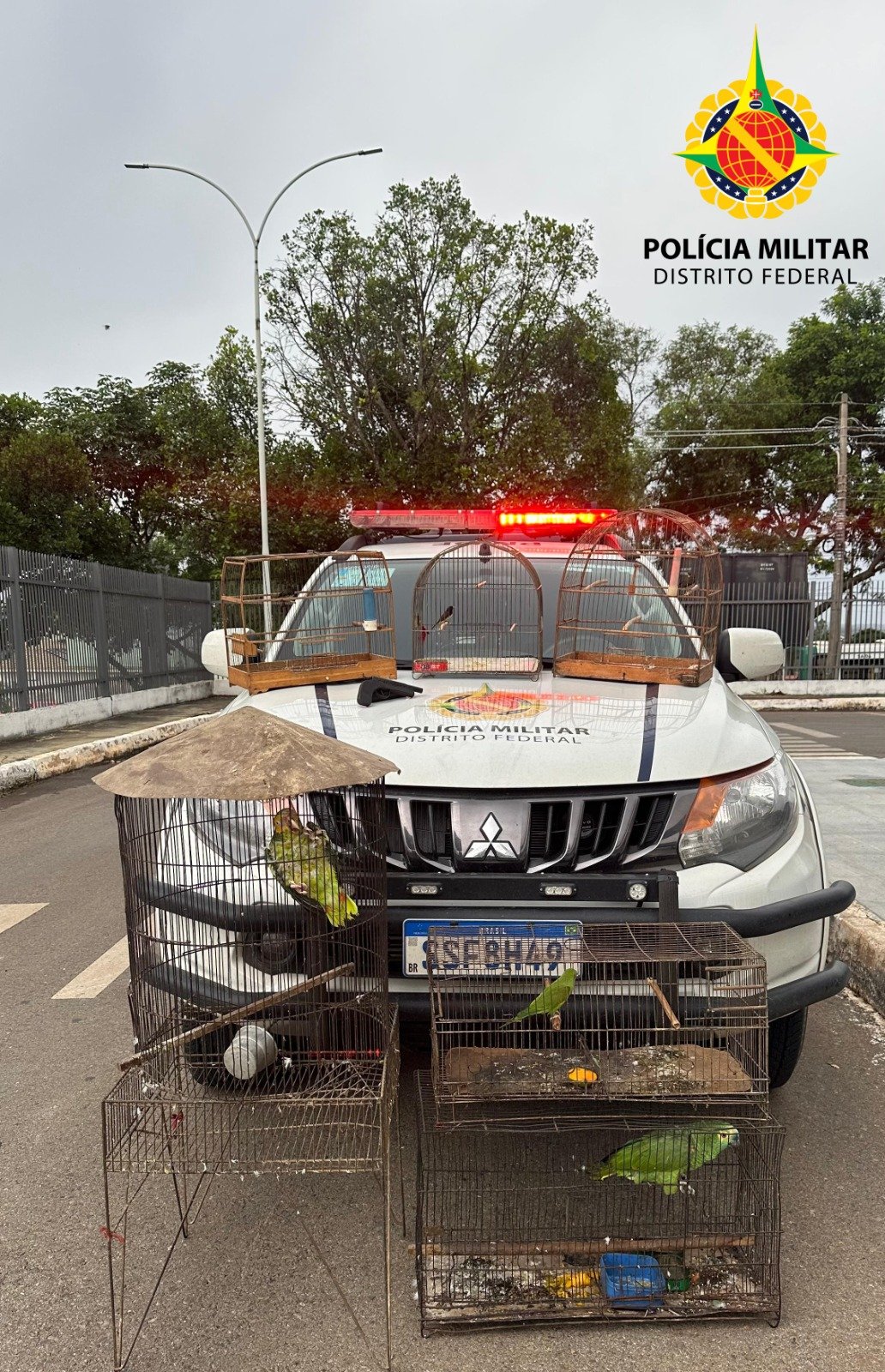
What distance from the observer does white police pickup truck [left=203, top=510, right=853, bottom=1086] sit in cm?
249

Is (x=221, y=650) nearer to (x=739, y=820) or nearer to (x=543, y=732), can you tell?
(x=543, y=732)

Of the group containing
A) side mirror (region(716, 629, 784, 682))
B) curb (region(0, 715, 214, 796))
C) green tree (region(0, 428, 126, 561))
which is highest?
green tree (region(0, 428, 126, 561))

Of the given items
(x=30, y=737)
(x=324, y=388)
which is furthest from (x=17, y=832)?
(x=324, y=388)

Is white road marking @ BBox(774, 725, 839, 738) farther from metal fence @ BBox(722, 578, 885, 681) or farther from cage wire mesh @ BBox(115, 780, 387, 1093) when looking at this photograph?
cage wire mesh @ BBox(115, 780, 387, 1093)

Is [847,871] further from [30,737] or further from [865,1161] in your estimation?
[30,737]

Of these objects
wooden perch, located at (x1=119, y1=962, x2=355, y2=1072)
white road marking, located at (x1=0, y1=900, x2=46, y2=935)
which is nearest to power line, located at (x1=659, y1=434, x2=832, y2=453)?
white road marking, located at (x1=0, y1=900, x2=46, y2=935)

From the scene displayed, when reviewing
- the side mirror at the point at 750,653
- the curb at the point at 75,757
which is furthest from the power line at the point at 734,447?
the side mirror at the point at 750,653

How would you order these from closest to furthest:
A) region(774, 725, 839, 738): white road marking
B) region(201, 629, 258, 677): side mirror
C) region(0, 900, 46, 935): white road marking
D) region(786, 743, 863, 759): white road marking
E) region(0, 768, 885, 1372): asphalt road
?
1. region(0, 768, 885, 1372): asphalt road
2. region(201, 629, 258, 677): side mirror
3. region(0, 900, 46, 935): white road marking
4. region(786, 743, 863, 759): white road marking
5. region(774, 725, 839, 738): white road marking

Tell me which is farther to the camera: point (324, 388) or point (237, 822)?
point (324, 388)

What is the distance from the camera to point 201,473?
26516 millimetres

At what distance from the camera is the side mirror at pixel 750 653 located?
413cm

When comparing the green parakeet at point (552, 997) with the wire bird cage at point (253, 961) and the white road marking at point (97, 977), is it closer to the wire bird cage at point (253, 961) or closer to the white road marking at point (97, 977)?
the wire bird cage at point (253, 961)

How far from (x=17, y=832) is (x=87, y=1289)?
5.70 meters

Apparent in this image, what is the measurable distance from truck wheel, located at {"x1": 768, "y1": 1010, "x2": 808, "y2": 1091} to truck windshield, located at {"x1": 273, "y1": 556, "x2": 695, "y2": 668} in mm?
1709
